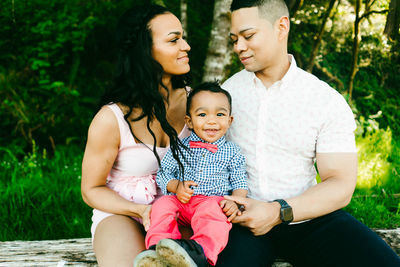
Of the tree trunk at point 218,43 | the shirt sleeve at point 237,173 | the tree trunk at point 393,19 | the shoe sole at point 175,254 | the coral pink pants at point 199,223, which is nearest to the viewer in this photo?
the shoe sole at point 175,254

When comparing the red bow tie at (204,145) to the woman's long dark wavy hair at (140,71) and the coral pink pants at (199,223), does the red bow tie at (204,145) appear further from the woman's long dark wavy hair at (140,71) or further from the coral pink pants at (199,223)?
the coral pink pants at (199,223)

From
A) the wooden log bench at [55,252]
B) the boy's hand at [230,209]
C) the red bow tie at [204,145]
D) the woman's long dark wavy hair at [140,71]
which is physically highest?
the woman's long dark wavy hair at [140,71]

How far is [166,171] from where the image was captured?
7.52 feet

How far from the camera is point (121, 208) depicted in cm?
226

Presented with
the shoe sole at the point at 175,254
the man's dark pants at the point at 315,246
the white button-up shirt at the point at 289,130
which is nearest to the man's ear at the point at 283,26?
the white button-up shirt at the point at 289,130

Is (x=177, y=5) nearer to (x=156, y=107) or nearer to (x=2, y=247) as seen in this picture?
(x=156, y=107)

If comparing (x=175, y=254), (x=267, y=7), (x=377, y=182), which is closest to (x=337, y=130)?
(x=267, y=7)

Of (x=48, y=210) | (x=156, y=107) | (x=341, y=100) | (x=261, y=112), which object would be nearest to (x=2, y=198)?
(x=48, y=210)

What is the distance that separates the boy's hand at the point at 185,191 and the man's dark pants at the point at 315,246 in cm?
37

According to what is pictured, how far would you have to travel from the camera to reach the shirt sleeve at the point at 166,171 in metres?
2.27

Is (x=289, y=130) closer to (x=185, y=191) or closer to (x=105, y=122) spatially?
(x=185, y=191)

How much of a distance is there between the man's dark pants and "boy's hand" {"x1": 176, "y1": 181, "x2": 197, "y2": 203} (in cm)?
37

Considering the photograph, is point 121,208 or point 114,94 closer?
point 121,208

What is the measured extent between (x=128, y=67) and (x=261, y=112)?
0.96 metres
